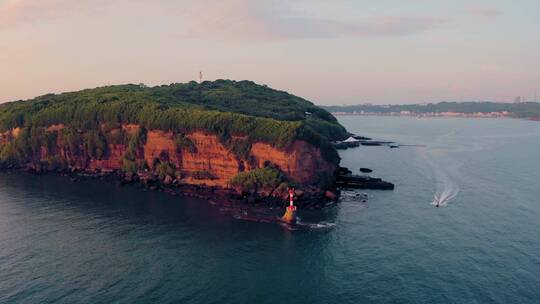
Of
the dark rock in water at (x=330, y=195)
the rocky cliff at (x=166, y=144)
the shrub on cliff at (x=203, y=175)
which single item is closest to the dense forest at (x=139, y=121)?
the rocky cliff at (x=166, y=144)

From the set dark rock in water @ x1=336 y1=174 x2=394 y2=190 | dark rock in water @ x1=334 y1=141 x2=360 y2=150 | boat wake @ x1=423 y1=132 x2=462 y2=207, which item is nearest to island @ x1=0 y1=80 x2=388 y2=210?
dark rock in water @ x1=336 y1=174 x2=394 y2=190

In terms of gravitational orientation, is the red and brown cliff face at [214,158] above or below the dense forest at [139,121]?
below

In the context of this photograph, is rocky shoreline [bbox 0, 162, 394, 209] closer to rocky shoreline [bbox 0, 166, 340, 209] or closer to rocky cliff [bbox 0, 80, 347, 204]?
rocky shoreline [bbox 0, 166, 340, 209]

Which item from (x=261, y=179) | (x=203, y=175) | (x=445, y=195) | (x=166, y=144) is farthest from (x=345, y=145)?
(x=261, y=179)

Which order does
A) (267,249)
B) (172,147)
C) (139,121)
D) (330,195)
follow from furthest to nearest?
(139,121) < (172,147) < (330,195) < (267,249)

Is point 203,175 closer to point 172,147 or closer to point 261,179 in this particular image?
point 172,147

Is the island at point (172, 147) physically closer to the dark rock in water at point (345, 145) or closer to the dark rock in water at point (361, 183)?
the dark rock in water at point (361, 183)
